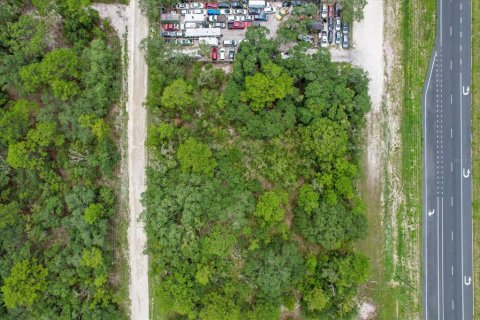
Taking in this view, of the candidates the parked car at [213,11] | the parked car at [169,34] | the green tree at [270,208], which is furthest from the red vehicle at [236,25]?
the green tree at [270,208]

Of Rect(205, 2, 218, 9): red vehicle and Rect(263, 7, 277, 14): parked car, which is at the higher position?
Rect(205, 2, 218, 9): red vehicle

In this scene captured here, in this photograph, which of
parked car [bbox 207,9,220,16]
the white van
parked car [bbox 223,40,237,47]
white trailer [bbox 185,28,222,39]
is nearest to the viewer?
parked car [bbox 223,40,237,47]

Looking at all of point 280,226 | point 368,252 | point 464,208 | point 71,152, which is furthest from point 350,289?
point 71,152

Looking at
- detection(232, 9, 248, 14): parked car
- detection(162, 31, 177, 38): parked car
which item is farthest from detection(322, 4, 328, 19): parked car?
detection(162, 31, 177, 38): parked car

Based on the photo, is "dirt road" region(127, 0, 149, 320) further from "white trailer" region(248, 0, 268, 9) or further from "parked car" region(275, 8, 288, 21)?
"parked car" region(275, 8, 288, 21)

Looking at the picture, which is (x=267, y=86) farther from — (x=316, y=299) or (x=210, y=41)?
(x=316, y=299)

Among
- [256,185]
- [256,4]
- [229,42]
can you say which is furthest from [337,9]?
[256,185]
